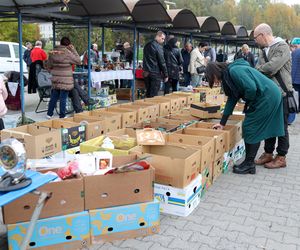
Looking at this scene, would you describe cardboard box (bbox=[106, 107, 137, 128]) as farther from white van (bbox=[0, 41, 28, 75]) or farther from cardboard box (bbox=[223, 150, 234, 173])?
white van (bbox=[0, 41, 28, 75])

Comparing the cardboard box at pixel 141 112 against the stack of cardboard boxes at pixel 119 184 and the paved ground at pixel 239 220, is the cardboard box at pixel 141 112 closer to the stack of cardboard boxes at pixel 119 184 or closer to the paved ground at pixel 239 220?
the stack of cardboard boxes at pixel 119 184

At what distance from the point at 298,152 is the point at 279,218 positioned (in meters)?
2.58

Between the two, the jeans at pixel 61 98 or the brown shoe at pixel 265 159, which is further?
the jeans at pixel 61 98

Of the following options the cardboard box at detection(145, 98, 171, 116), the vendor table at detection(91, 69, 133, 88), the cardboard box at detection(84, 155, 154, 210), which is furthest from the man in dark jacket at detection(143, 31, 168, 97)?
the cardboard box at detection(84, 155, 154, 210)

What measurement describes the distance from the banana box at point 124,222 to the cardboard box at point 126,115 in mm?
2231

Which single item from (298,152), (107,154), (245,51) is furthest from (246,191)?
(245,51)

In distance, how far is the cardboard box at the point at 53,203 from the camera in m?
2.57

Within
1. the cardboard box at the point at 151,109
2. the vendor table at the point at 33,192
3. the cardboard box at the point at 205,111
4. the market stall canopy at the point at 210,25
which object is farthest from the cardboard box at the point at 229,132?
the market stall canopy at the point at 210,25

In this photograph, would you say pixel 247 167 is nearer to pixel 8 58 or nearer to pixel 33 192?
pixel 33 192

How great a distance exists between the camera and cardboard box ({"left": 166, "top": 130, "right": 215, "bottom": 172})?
363 centimetres

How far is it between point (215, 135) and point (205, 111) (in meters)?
1.20

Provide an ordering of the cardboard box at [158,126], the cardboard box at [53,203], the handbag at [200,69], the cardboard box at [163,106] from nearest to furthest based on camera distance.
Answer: the cardboard box at [53,203] < the cardboard box at [158,126] < the cardboard box at [163,106] < the handbag at [200,69]

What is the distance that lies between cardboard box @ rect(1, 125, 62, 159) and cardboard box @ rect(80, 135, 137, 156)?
1.58 feet

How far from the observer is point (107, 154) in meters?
3.18
